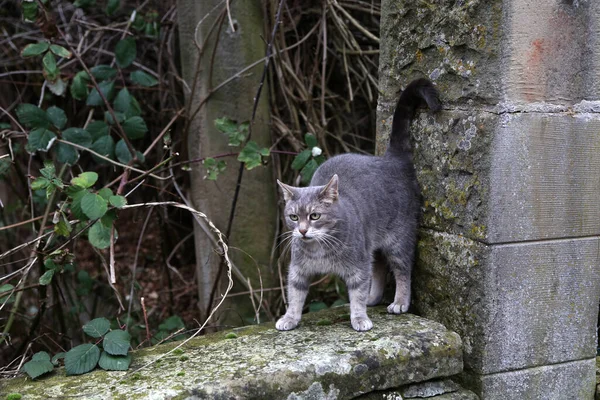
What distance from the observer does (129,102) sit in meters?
3.84

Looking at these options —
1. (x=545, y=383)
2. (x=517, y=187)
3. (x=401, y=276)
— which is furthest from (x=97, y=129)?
(x=545, y=383)

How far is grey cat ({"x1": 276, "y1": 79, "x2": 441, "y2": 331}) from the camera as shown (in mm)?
2717

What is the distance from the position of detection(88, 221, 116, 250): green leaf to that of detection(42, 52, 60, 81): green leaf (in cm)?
120

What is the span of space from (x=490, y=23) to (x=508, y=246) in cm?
88

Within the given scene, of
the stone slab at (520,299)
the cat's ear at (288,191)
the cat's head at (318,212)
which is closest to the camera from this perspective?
the stone slab at (520,299)

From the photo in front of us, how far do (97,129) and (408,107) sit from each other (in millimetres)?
2033

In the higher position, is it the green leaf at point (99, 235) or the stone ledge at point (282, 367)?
the green leaf at point (99, 235)

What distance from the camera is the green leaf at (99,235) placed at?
9.21 feet

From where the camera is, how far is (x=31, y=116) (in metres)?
3.52

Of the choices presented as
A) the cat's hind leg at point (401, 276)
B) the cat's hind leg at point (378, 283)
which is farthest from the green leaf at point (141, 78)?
the cat's hind leg at point (401, 276)

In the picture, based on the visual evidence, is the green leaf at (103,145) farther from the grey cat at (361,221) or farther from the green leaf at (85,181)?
the grey cat at (361,221)

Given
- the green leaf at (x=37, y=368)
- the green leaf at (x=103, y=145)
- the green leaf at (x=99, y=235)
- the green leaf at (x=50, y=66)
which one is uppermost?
the green leaf at (x=50, y=66)

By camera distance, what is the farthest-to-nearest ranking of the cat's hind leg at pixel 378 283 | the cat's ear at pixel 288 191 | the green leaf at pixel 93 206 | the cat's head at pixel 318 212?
the cat's hind leg at pixel 378 283 → the cat's ear at pixel 288 191 → the cat's head at pixel 318 212 → the green leaf at pixel 93 206

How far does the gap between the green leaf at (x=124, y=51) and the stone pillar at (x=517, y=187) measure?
6.87 feet
